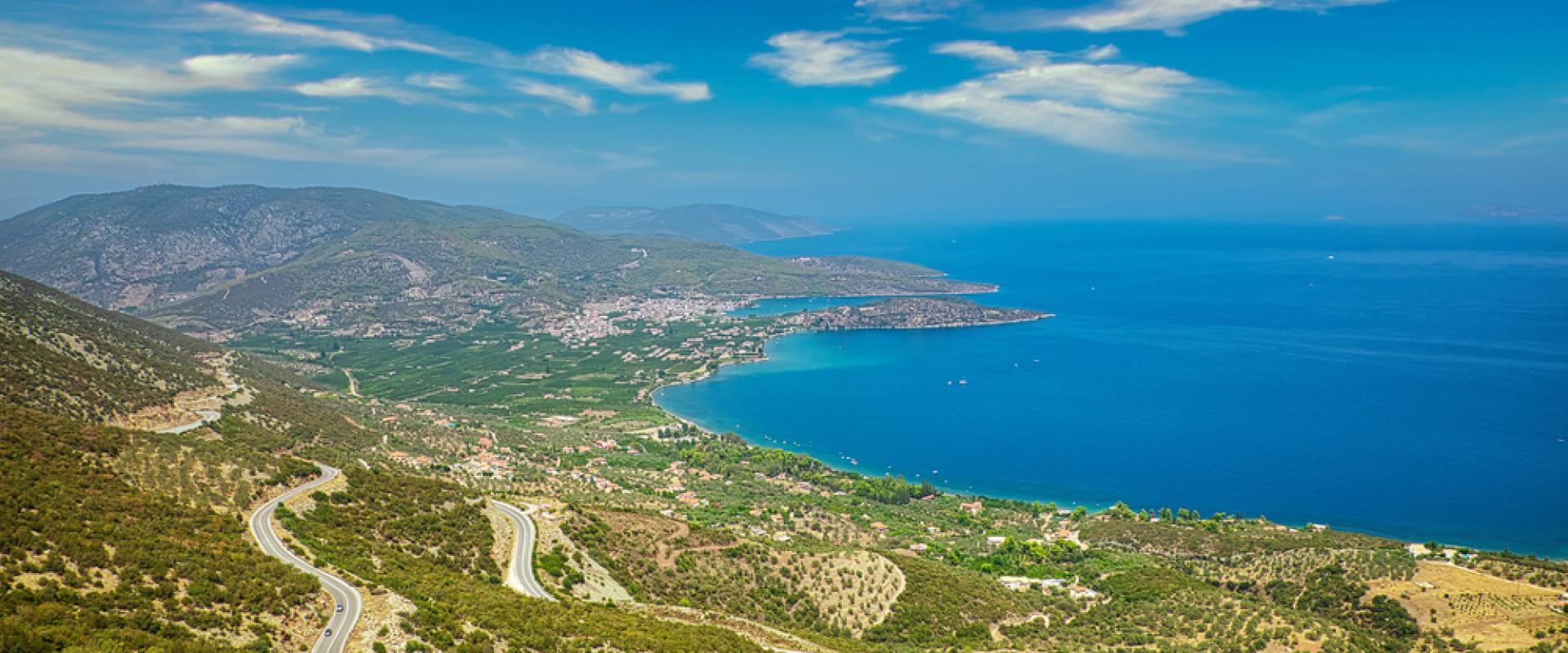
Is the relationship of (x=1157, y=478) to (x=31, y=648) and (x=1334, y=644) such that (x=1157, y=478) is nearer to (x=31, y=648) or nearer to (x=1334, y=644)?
(x=1334, y=644)

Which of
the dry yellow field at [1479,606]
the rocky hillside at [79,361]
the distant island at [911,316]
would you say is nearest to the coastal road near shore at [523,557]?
the rocky hillside at [79,361]

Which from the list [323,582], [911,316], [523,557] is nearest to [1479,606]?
[523,557]

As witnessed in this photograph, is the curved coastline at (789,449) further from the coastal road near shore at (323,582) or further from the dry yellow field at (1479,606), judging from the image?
the coastal road near shore at (323,582)

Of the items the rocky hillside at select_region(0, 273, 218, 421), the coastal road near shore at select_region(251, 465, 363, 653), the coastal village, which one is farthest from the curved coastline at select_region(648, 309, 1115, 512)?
the coastal road near shore at select_region(251, 465, 363, 653)

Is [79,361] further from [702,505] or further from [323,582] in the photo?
[323,582]

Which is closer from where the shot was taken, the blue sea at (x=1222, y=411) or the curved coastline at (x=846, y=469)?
the curved coastline at (x=846, y=469)

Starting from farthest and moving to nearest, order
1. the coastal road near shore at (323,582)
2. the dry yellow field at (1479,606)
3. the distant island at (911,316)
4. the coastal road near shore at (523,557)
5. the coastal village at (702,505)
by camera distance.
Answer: the distant island at (911,316), the coastal village at (702,505), the dry yellow field at (1479,606), the coastal road near shore at (523,557), the coastal road near shore at (323,582)

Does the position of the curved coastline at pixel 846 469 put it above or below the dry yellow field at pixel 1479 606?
below

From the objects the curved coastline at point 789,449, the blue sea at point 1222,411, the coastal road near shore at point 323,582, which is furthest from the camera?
the curved coastline at point 789,449
